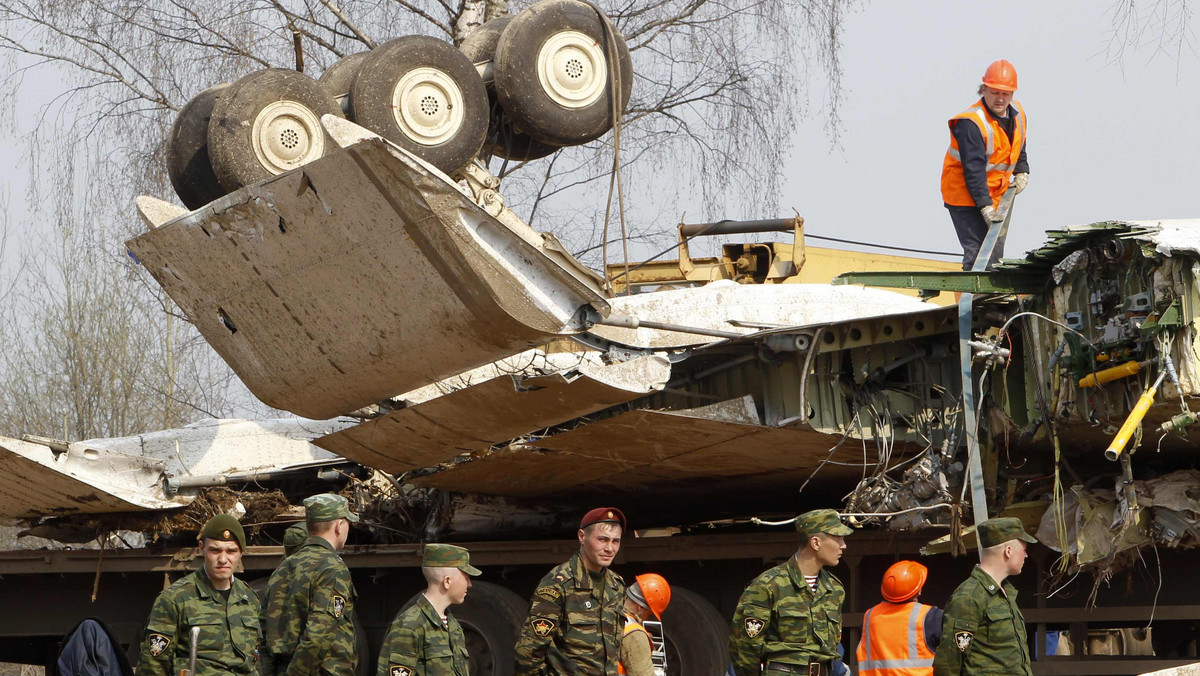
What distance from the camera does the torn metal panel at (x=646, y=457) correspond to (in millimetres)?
8930

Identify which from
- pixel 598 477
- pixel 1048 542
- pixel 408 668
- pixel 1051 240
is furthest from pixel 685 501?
pixel 408 668

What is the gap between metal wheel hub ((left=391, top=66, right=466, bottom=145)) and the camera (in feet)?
31.9

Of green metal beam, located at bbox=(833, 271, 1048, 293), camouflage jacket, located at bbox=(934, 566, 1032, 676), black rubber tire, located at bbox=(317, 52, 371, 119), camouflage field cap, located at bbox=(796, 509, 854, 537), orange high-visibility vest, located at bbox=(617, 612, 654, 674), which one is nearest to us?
camouflage jacket, located at bbox=(934, 566, 1032, 676)

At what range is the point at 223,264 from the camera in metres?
8.23

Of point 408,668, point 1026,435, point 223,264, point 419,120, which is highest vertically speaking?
point 419,120

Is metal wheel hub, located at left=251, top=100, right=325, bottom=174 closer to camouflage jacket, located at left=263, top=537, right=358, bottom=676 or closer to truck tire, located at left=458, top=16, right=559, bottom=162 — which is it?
truck tire, located at left=458, top=16, right=559, bottom=162

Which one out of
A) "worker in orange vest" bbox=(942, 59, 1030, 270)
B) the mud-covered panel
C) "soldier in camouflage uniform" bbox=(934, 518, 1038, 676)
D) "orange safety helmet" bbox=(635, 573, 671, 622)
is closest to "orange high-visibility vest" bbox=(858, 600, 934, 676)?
"soldier in camouflage uniform" bbox=(934, 518, 1038, 676)

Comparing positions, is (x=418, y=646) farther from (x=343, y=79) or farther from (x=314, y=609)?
(x=343, y=79)

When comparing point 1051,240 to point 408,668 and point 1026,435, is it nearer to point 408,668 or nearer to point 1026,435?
point 1026,435

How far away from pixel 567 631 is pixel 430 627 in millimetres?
744

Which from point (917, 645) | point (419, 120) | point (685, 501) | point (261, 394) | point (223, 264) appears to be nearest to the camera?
point (917, 645)

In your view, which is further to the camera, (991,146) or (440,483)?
(440,483)

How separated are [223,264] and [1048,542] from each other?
5090 mm

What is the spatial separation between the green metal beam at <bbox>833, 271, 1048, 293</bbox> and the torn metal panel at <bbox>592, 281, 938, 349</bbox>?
0.51 metres
